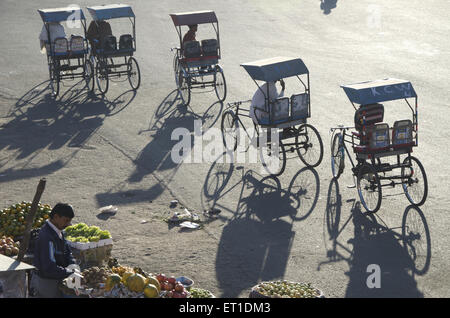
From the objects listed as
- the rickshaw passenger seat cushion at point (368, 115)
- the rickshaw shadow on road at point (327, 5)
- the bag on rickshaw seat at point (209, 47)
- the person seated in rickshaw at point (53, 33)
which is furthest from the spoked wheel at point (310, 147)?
the rickshaw shadow on road at point (327, 5)

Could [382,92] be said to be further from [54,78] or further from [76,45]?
[54,78]

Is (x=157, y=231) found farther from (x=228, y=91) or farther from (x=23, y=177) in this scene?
(x=228, y=91)

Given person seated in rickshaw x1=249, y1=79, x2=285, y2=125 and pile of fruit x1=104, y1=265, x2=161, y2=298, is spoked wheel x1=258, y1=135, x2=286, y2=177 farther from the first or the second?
pile of fruit x1=104, y1=265, x2=161, y2=298

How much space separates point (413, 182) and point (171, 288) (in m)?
5.23

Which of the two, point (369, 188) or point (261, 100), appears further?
point (261, 100)

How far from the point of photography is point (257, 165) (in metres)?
14.5

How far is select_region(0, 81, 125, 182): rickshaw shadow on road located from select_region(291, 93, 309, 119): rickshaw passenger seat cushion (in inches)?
200

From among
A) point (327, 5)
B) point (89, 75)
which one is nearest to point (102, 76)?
point (89, 75)

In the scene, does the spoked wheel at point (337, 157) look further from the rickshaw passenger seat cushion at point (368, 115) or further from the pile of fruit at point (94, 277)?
the pile of fruit at point (94, 277)

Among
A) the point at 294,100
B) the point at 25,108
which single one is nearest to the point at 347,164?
the point at 294,100

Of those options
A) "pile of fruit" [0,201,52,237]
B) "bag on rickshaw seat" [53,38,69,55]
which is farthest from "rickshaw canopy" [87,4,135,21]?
"pile of fruit" [0,201,52,237]

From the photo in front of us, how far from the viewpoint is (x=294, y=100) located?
1348cm

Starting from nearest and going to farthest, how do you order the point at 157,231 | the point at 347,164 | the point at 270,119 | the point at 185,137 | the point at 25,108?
1. the point at 157,231
2. the point at 270,119
3. the point at 347,164
4. the point at 185,137
5. the point at 25,108
